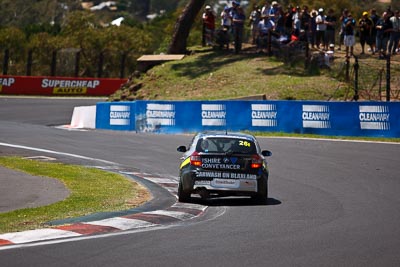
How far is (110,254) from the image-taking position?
10219 mm

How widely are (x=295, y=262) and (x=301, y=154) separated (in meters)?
14.9

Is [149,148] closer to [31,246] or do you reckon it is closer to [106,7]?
[31,246]

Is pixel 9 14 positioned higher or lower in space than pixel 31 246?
higher

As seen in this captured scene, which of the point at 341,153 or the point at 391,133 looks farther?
the point at 391,133

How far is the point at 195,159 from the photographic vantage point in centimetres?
1570

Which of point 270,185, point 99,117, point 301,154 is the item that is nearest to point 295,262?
point 270,185

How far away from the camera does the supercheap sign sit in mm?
50688

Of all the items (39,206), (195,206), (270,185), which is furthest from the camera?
(270,185)

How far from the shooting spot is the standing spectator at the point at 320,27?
36375mm

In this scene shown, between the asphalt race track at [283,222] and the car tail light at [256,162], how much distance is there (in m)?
0.73

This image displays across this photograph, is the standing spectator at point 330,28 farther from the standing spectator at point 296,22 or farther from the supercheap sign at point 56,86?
the supercheap sign at point 56,86

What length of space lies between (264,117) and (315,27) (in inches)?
300

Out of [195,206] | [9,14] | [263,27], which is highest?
[9,14]

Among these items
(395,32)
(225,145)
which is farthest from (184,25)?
(225,145)
